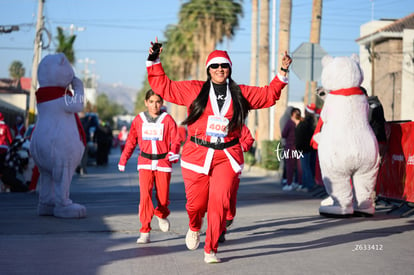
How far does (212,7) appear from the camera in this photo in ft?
148

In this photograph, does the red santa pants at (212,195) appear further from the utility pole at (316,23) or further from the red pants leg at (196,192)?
the utility pole at (316,23)

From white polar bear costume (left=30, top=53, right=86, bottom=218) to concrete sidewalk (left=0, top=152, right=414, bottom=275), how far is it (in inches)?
12.2

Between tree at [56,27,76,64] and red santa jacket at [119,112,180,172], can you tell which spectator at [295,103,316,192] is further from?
tree at [56,27,76,64]

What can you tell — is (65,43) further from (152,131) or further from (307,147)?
(152,131)

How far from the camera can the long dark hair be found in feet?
21.9

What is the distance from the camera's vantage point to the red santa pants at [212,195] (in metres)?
6.43

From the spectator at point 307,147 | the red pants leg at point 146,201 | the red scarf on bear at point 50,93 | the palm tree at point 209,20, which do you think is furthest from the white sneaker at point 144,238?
the palm tree at point 209,20

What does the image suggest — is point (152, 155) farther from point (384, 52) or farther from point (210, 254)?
point (384, 52)

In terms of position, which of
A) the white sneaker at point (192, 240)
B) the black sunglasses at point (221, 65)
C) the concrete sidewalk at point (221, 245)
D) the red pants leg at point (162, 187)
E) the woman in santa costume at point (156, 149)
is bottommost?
the concrete sidewalk at point (221, 245)

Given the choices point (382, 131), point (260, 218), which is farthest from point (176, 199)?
point (382, 131)

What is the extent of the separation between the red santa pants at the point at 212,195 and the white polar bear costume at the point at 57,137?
12.4 ft

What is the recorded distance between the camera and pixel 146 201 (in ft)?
26.6

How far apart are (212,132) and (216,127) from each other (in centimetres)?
6

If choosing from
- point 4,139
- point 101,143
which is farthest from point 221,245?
point 101,143
